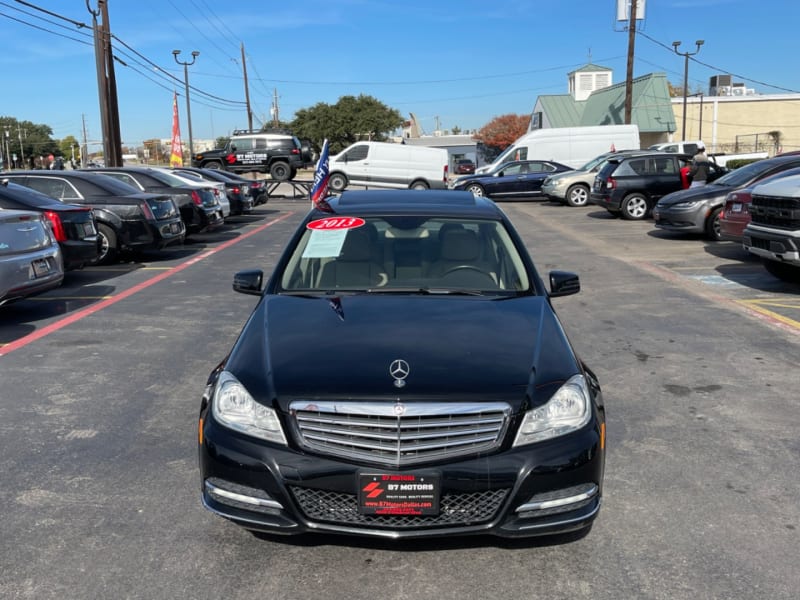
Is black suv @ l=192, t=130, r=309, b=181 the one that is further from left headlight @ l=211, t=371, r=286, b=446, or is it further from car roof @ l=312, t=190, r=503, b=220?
left headlight @ l=211, t=371, r=286, b=446

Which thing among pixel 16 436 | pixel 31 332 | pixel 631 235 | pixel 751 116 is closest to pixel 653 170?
pixel 631 235

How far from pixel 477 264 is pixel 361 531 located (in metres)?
2.14

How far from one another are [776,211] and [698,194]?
5559mm

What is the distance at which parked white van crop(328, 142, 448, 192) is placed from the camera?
29422 millimetres

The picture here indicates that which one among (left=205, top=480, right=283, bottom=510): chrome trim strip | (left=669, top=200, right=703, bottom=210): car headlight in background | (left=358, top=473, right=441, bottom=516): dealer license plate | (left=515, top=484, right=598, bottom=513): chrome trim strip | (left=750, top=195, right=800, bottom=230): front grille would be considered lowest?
(left=515, top=484, right=598, bottom=513): chrome trim strip

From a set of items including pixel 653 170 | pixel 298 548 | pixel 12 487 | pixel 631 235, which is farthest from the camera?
pixel 653 170

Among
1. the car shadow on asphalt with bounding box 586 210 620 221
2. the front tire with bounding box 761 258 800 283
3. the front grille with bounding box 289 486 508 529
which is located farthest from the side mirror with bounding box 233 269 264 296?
the car shadow on asphalt with bounding box 586 210 620 221

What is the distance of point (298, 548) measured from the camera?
3.46 meters

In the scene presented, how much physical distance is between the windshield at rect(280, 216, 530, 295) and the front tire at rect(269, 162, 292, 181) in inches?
1236

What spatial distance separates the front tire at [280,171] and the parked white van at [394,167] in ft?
21.4

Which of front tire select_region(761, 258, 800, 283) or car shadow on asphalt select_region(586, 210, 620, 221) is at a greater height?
car shadow on asphalt select_region(586, 210, 620, 221)

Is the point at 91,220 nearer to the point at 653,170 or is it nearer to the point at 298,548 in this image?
the point at 298,548

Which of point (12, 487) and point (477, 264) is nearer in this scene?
Answer: point (12, 487)

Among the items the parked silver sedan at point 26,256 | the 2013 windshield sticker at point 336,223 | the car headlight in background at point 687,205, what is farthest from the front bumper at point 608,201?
the 2013 windshield sticker at point 336,223
